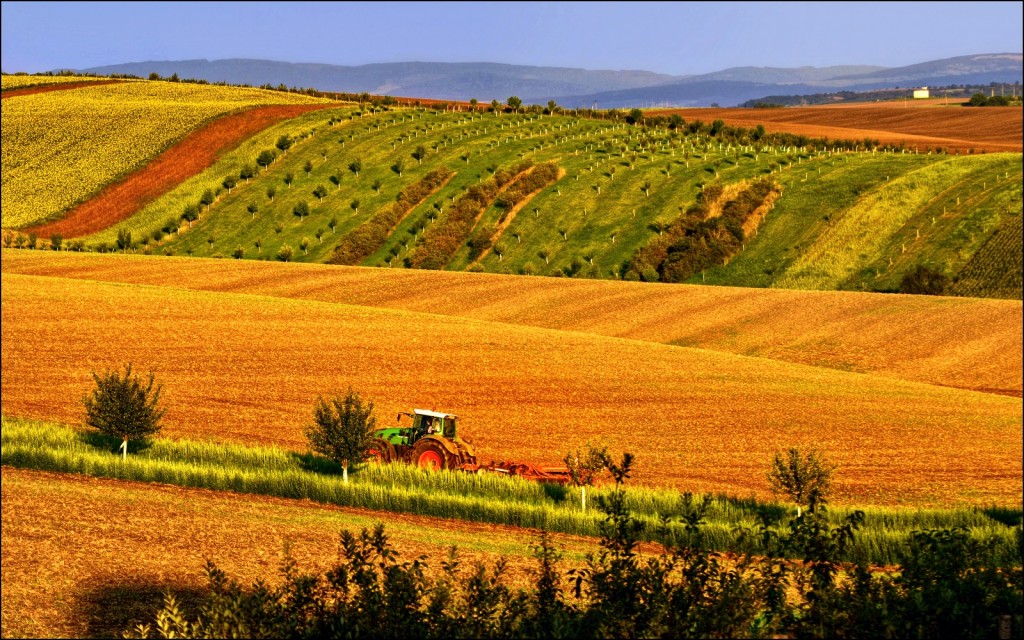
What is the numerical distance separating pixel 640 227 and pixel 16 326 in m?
61.1

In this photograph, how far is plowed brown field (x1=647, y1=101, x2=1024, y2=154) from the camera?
464 ft

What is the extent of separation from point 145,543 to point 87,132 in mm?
136477

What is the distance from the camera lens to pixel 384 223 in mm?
107375

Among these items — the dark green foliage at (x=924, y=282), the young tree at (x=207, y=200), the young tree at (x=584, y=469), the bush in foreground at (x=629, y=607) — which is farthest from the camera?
the young tree at (x=207, y=200)

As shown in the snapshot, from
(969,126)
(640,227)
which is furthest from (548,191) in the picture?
(969,126)

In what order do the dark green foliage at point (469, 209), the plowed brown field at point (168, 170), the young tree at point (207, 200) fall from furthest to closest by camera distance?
the young tree at point (207, 200), the plowed brown field at point (168, 170), the dark green foliage at point (469, 209)

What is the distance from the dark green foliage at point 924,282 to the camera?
253ft

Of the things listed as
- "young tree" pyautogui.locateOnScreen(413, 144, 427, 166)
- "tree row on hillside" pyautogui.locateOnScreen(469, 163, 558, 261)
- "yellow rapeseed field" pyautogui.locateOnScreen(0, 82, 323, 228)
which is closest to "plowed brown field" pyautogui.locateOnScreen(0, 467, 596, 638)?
"tree row on hillside" pyautogui.locateOnScreen(469, 163, 558, 261)

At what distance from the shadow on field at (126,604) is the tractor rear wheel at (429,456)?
38.9 ft

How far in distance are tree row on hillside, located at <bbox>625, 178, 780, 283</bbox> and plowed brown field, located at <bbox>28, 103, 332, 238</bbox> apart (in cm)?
5637

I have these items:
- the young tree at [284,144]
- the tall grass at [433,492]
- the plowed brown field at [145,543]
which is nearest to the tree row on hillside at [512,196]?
the young tree at [284,144]

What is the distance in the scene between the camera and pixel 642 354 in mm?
49438

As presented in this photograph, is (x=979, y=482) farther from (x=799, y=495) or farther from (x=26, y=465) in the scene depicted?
(x=26, y=465)

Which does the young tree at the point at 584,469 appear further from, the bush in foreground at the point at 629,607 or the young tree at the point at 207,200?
the young tree at the point at 207,200
